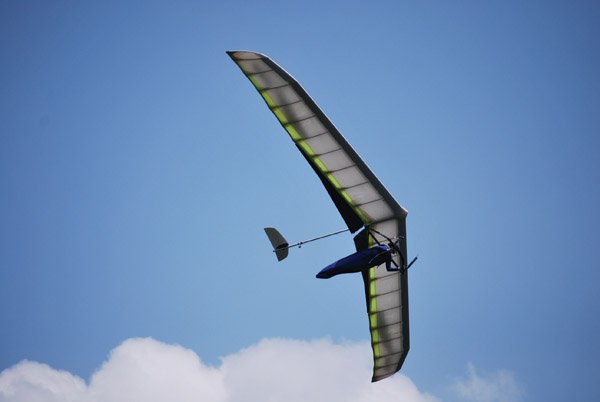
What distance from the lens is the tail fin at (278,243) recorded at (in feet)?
74.9

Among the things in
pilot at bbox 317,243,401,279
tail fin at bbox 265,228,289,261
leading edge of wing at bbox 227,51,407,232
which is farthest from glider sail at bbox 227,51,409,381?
tail fin at bbox 265,228,289,261

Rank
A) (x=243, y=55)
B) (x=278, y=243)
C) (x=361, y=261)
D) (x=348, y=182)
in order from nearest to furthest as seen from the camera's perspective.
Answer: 1. (x=243, y=55)
2. (x=348, y=182)
3. (x=361, y=261)
4. (x=278, y=243)

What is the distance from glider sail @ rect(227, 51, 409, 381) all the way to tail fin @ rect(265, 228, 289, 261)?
232 cm

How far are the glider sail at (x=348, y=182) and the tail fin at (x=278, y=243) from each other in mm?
2323

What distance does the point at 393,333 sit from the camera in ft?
84.5

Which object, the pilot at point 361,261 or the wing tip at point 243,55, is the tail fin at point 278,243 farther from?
the wing tip at point 243,55

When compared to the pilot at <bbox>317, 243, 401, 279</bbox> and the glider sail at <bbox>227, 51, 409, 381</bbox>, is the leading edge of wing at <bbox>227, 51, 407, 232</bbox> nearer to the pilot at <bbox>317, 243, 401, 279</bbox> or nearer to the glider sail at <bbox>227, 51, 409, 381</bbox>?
the glider sail at <bbox>227, 51, 409, 381</bbox>

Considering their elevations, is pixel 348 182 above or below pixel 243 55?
below

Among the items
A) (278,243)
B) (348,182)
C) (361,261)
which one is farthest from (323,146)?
(361,261)

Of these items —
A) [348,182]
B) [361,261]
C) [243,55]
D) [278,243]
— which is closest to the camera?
[243,55]

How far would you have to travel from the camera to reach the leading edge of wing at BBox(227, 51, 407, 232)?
2088cm

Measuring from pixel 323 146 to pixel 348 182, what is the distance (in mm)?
1596

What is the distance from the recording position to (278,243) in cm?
2289

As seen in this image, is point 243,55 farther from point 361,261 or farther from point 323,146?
point 361,261
